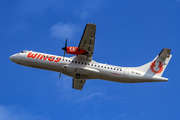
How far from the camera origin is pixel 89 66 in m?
28.3

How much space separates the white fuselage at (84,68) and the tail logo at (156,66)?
49.1 inches

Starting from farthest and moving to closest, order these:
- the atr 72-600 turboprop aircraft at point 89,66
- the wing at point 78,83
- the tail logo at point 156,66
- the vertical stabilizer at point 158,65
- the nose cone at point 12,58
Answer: the wing at point 78,83 → the nose cone at point 12,58 → the tail logo at point 156,66 → the vertical stabilizer at point 158,65 → the atr 72-600 turboprop aircraft at point 89,66

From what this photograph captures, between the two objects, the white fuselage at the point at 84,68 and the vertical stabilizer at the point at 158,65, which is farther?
the vertical stabilizer at the point at 158,65

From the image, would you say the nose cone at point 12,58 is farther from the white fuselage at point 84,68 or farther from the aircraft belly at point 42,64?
the white fuselage at point 84,68

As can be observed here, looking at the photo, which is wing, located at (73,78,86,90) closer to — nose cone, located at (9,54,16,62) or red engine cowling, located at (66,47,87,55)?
red engine cowling, located at (66,47,87,55)

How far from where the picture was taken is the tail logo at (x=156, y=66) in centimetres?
2896

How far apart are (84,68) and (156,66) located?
852 centimetres

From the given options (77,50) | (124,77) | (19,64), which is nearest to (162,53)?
Answer: (124,77)

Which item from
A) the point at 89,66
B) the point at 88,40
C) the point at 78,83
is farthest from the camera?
the point at 78,83

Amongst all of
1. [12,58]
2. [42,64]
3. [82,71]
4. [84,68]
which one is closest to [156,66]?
[84,68]

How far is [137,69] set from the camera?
28.8m

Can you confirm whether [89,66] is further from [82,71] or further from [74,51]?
[74,51]

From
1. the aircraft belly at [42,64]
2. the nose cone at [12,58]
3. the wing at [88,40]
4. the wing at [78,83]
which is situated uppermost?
the wing at [88,40]

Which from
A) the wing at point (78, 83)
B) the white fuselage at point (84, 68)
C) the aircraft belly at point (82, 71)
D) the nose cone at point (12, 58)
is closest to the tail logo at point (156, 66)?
the white fuselage at point (84, 68)
